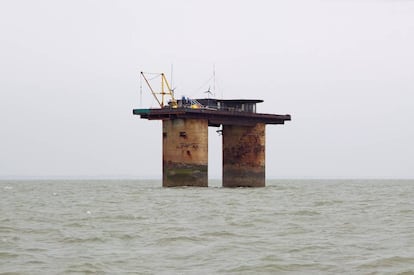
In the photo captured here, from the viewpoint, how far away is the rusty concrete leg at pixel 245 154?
7919 cm

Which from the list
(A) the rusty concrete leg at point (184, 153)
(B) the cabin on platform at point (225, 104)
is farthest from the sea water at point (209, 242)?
(B) the cabin on platform at point (225, 104)

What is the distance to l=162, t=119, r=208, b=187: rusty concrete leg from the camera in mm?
70000

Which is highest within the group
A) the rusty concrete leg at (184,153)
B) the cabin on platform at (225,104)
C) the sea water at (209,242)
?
the cabin on platform at (225,104)

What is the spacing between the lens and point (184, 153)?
70000 millimetres

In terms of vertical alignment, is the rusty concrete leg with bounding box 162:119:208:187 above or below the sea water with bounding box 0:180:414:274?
above

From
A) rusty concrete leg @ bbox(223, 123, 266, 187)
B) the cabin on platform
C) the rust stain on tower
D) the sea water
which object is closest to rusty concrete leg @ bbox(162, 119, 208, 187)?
the rust stain on tower

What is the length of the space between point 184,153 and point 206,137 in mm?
3229

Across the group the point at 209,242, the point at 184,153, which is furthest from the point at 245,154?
the point at 209,242

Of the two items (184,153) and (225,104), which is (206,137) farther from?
(225,104)

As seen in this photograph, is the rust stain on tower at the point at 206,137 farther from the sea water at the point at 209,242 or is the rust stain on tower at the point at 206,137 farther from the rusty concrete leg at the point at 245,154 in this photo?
the sea water at the point at 209,242

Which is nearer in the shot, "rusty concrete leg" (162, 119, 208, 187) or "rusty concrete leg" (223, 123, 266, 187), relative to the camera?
"rusty concrete leg" (162, 119, 208, 187)

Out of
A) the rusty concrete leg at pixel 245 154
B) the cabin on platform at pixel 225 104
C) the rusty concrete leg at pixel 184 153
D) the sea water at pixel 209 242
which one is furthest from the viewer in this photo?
the rusty concrete leg at pixel 245 154

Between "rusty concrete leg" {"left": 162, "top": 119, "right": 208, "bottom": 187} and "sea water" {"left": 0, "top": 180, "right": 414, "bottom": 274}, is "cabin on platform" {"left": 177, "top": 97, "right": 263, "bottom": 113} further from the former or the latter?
"sea water" {"left": 0, "top": 180, "right": 414, "bottom": 274}

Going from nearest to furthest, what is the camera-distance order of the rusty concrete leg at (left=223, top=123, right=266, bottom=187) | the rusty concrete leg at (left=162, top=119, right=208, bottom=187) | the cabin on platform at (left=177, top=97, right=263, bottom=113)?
the rusty concrete leg at (left=162, top=119, right=208, bottom=187)
the cabin on platform at (left=177, top=97, right=263, bottom=113)
the rusty concrete leg at (left=223, top=123, right=266, bottom=187)
